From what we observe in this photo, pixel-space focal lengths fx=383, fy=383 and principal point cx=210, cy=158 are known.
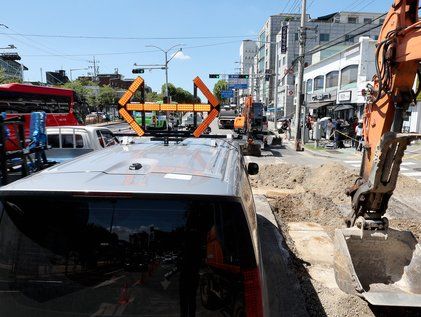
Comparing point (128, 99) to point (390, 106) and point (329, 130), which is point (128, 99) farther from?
point (329, 130)

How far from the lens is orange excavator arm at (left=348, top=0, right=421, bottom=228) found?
495cm

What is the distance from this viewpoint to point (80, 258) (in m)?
2.12

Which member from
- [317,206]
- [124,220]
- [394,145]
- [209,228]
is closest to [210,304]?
[209,228]

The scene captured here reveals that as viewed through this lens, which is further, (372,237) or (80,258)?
(372,237)

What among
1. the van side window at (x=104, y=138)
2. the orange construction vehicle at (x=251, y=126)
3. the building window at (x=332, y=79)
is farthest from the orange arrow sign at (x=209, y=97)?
the building window at (x=332, y=79)

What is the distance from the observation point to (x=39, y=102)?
21.2 metres

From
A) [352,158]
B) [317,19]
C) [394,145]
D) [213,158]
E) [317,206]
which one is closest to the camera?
[213,158]

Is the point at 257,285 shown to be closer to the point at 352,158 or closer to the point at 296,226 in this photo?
Answer: the point at 296,226

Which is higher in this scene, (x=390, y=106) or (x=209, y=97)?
(x=209, y=97)

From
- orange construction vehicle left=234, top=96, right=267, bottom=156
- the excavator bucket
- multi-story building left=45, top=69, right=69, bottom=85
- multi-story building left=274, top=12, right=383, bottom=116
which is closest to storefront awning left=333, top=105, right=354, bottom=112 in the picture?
orange construction vehicle left=234, top=96, right=267, bottom=156

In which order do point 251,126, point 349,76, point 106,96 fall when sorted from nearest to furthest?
point 251,126 → point 349,76 → point 106,96

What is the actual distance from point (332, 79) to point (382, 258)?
40.8 m

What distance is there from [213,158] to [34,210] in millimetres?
1390

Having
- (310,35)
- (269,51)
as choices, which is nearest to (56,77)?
(269,51)
